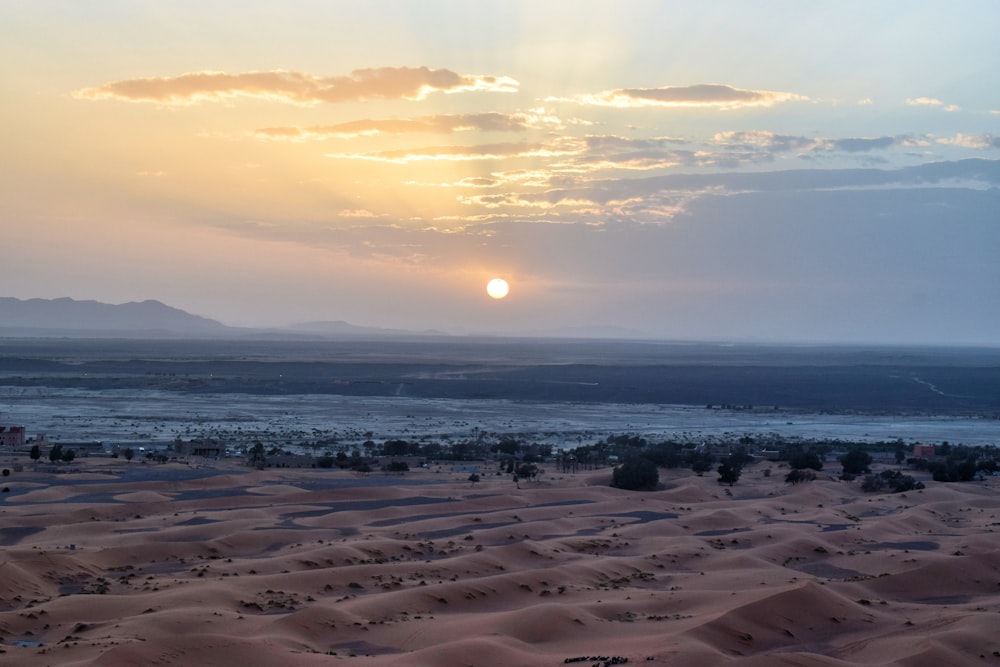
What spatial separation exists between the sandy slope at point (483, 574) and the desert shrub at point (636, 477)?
176 cm

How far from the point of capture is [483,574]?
2578 centimetres

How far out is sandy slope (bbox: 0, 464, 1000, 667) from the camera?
60.0ft

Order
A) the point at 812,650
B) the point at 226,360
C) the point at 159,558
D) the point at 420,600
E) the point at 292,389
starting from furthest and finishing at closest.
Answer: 1. the point at 226,360
2. the point at 292,389
3. the point at 159,558
4. the point at 420,600
5. the point at 812,650

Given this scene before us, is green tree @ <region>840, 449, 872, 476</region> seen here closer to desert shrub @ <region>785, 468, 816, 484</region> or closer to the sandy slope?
desert shrub @ <region>785, 468, 816, 484</region>

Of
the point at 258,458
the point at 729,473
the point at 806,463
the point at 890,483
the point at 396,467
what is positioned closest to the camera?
the point at 890,483

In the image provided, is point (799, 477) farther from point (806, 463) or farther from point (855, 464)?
point (855, 464)

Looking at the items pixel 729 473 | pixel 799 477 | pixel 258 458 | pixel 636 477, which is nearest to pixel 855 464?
pixel 799 477

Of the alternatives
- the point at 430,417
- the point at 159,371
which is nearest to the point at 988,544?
the point at 430,417

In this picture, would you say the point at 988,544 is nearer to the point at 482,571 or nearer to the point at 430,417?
the point at 482,571

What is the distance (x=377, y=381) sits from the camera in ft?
403

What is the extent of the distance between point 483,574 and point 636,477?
18.1 meters

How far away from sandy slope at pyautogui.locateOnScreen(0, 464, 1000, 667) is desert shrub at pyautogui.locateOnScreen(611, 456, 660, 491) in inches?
69.1

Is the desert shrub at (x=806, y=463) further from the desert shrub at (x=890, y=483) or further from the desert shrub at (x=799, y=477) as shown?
the desert shrub at (x=890, y=483)

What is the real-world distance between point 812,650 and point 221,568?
14327 mm
